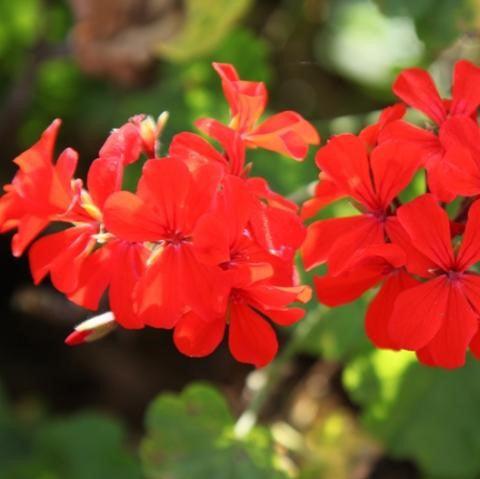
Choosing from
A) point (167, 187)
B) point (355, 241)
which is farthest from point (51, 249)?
point (355, 241)

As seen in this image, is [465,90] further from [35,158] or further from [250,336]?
[35,158]

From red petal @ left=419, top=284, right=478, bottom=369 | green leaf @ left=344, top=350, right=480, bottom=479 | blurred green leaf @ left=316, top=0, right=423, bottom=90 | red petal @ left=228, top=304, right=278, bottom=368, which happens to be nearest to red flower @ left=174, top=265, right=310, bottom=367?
red petal @ left=228, top=304, right=278, bottom=368

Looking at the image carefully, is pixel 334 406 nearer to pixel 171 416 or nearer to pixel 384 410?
pixel 384 410

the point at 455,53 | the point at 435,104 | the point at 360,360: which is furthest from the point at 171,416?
the point at 455,53

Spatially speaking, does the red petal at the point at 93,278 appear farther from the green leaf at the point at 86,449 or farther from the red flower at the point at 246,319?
the green leaf at the point at 86,449

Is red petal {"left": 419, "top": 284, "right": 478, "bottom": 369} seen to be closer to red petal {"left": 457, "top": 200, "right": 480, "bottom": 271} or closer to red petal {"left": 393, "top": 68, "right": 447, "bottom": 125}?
red petal {"left": 457, "top": 200, "right": 480, "bottom": 271}
